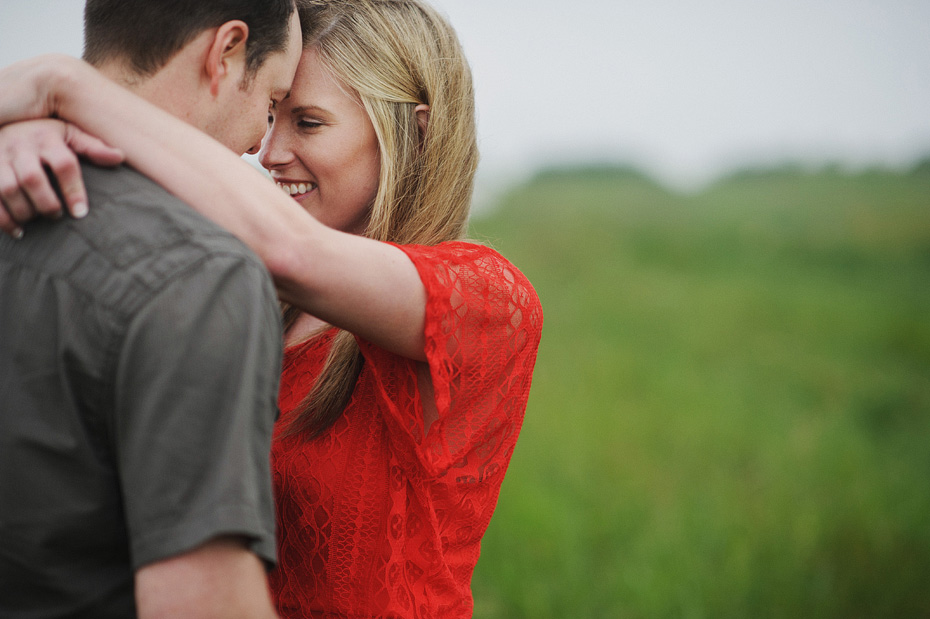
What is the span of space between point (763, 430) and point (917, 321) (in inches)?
123

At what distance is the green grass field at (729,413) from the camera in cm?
439

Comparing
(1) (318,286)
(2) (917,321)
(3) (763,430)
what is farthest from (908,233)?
(1) (318,286)

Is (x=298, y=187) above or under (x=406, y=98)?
under

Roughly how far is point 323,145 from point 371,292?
817 millimetres

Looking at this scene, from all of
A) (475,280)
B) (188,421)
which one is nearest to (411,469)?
(475,280)

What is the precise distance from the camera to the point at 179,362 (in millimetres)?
922

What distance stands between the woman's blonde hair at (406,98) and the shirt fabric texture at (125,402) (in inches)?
39.3

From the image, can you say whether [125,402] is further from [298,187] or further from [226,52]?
[298,187]

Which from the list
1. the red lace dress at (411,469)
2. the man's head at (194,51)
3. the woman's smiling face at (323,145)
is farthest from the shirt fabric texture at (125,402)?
the woman's smiling face at (323,145)

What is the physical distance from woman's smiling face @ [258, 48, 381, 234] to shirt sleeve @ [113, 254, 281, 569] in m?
1.12

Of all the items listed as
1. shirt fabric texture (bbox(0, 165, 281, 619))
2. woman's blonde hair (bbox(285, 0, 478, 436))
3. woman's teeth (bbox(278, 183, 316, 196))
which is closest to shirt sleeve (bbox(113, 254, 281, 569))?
shirt fabric texture (bbox(0, 165, 281, 619))

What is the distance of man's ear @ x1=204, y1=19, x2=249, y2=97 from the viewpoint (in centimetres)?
137

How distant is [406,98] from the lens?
2.04 m

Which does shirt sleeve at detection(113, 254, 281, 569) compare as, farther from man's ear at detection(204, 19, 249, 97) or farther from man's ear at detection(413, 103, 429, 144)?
man's ear at detection(413, 103, 429, 144)
